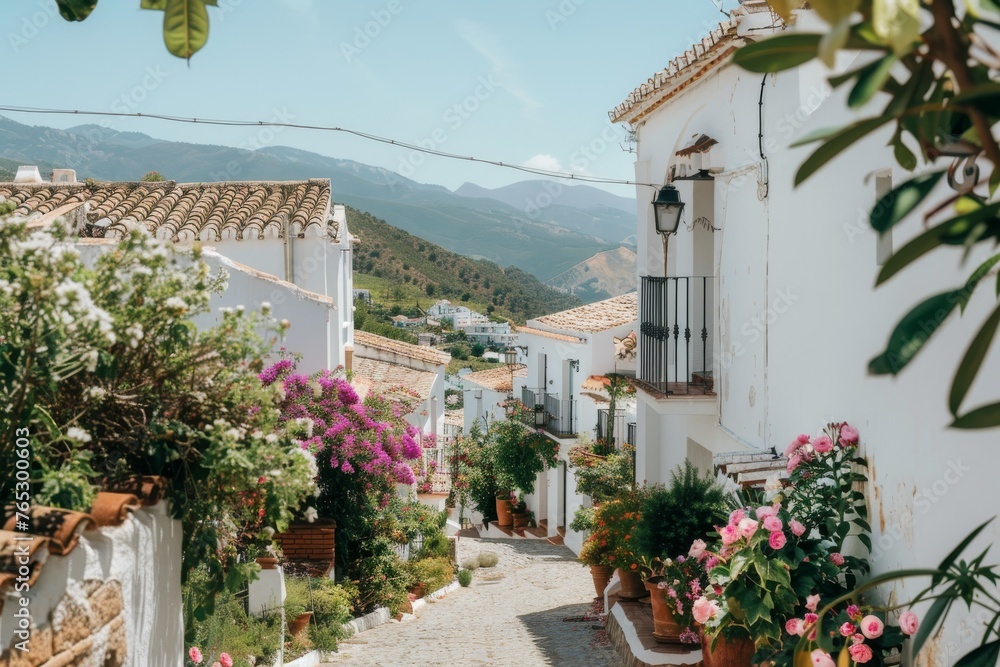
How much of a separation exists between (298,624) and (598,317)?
55.5ft

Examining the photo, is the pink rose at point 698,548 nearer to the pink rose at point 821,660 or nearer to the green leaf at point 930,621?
the pink rose at point 821,660

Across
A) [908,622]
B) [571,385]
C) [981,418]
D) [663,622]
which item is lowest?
[663,622]

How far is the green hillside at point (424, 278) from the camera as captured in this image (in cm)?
5822

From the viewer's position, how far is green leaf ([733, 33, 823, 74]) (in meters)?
1.20

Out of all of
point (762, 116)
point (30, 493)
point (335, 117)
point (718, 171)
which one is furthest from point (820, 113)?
point (335, 117)

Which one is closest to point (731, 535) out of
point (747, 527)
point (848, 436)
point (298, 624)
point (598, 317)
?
point (747, 527)

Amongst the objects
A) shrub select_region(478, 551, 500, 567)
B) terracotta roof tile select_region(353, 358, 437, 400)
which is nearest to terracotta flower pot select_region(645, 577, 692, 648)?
shrub select_region(478, 551, 500, 567)

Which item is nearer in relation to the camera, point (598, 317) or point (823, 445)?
point (823, 445)

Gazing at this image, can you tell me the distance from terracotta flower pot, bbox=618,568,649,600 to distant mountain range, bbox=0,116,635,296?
7990 cm

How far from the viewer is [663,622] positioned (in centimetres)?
864

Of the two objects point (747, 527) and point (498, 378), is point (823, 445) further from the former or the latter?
point (498, 378)

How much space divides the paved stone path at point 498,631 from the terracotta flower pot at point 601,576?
443mm

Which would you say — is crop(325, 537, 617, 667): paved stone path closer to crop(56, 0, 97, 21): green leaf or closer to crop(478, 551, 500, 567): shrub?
crop(478, 551, 500, 567): shrub

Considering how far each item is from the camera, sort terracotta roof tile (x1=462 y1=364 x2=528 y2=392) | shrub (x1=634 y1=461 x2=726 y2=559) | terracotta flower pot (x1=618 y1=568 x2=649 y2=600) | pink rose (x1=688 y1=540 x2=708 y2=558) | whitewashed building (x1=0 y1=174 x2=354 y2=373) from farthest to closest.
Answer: terracotta roof tile (x1=462 y1=364 x2=528 y2=392) → whitewashed building (x1=0 y1=174 x2=354 y2=373) → terracotta flower pot (x1=618 y1=568 x2=649 y2=600) → shrub (x1=634 y1=461 x2=726 y2=559) → pink rose (x1=688 y1=540 x2=708 y2=558)
